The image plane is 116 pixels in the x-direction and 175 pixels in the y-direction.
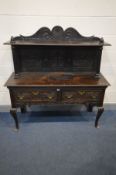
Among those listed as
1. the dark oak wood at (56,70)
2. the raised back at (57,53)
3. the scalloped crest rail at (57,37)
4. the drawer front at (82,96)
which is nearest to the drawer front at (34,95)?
the dark oak wood at (56,70)

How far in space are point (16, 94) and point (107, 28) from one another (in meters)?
1.38

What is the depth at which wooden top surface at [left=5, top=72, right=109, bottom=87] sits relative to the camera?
1.87m

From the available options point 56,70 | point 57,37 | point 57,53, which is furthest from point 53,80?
point 57,37

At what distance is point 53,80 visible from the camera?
1.96 metres

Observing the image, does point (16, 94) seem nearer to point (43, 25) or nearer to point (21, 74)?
point (21, 74)

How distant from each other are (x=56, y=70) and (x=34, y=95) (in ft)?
1.57

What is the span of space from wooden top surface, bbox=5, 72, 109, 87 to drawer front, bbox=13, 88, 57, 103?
0.25 feet

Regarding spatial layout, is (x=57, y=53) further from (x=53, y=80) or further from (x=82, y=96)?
(x=82, y=96)

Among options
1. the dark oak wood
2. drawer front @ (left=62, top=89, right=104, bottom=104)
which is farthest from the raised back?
drawer front @ (left=62, top=89, right=104, bottom=104)

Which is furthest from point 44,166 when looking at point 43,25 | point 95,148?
point 43,25

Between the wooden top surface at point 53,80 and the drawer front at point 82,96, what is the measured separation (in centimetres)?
9

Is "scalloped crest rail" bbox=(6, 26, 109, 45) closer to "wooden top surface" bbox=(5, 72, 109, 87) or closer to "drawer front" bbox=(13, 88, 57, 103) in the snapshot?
"wooden top surface" bbox=(5, 72, 109, 87)

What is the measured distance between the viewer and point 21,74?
6.95ft

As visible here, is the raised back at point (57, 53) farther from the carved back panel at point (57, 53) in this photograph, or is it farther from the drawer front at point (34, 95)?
the drawer front at point (34, 95)
